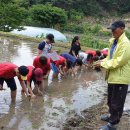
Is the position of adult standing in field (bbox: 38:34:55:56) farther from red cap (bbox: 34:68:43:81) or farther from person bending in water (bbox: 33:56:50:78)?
red cap (bbox: 34:68:43:81)

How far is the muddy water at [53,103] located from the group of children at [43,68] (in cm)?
27

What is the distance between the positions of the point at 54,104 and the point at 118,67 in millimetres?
2420

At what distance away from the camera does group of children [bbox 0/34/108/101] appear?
7028mm

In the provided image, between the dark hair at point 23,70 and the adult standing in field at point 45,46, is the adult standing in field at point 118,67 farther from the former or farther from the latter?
the adult standing in field at point 45,46

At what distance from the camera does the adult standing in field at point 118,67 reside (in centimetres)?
555

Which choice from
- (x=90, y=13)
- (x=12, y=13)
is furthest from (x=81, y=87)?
(x=90, y=13)

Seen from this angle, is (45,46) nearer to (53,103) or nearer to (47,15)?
(53,103)

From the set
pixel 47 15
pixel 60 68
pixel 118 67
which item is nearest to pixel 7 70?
pixel 118 67

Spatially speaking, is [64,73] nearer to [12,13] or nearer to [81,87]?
[81,87]

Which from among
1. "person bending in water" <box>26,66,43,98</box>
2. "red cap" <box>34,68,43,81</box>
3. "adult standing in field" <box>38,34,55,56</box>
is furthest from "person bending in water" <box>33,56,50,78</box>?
"adult standing in field" <box>38,34,55,56</box>

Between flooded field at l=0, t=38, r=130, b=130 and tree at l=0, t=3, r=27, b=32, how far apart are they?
11.7 m

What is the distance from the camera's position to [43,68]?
8867mm

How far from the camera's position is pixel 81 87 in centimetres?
962

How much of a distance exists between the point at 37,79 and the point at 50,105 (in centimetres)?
77
